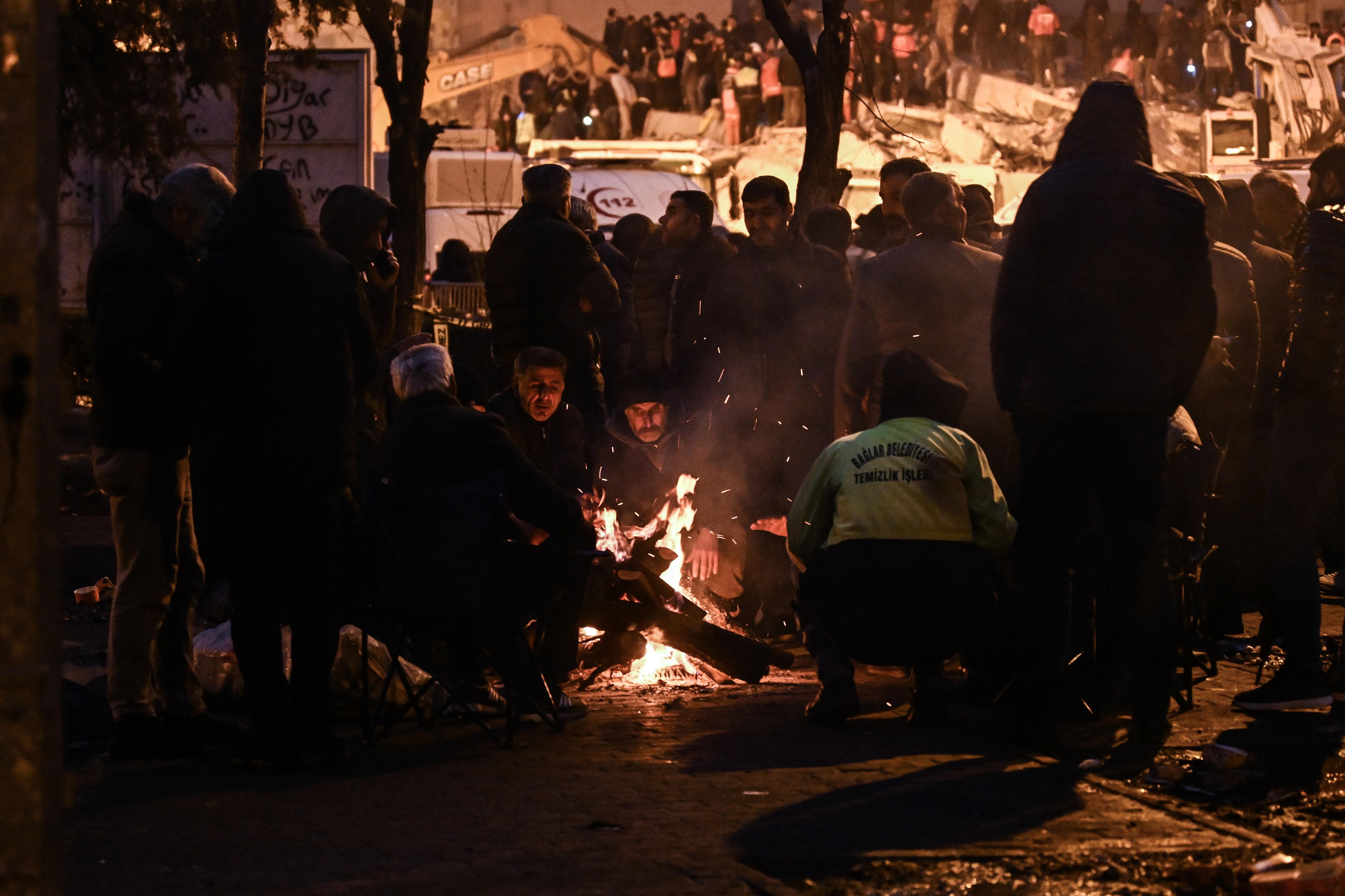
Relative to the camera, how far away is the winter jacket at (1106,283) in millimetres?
5996

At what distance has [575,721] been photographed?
694cm

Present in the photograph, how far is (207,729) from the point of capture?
21.5 feet

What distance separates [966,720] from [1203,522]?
154 centimetres

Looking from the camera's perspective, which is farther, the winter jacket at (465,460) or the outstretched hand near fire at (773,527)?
the outstretched hand near fire at (773,527)

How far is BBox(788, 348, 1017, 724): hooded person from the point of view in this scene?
253 inches

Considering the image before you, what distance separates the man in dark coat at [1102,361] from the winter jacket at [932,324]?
4.19ft

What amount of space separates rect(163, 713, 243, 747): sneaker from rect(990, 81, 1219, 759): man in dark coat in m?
2.95

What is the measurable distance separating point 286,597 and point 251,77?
5880 mm

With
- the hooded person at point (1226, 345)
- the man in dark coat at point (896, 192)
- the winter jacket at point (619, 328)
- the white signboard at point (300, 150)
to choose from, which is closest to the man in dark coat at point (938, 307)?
the man in dark coat at point (896, 192)

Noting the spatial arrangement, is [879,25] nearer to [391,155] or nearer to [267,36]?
[391,155]

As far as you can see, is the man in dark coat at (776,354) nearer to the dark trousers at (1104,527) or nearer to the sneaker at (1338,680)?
the sneaker at (1338,680)

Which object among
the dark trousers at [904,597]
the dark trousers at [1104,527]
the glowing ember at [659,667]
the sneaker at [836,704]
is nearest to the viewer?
the dark trousers at [1104,527]

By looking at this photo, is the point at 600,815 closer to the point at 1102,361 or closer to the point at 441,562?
the point at 441,562

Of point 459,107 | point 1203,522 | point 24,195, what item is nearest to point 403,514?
point 1203,522
